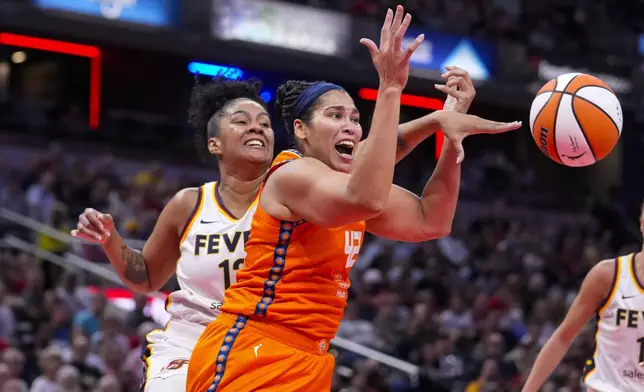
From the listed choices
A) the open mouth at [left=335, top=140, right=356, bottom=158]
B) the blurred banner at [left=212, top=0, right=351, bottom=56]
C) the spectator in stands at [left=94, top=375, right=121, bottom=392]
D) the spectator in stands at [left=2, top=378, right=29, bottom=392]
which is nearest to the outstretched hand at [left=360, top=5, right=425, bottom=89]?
the open mouth at [left=335, top=140, right=356, bottom=158]

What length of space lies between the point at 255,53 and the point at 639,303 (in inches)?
414

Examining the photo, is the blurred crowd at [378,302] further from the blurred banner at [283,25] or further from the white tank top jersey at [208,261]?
the blurred banner at [283,25]

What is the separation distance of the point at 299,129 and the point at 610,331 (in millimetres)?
2414

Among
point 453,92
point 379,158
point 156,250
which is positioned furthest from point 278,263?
point 156,250

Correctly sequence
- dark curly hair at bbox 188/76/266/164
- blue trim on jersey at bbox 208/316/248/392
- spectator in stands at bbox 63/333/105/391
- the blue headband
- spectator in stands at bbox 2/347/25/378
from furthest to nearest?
spectator in stands at bbox 63/333/105/391, spectator in stands at bbox 2/347/25/378, dark curly hair at bbox 188/76/266/164, the blue headband, blue trim on jersey at bbox 208/316/248/392

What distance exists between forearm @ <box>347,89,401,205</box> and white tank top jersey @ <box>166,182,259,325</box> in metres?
1.32

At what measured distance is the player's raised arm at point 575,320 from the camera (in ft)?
16.7

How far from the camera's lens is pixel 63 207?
426 inches

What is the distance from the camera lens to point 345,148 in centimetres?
346

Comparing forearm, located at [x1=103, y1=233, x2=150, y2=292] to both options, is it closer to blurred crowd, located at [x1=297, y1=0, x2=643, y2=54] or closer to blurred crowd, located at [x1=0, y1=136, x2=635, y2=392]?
blurred crowd, located at [x1=0, y1=136, x2=635, y2=392]

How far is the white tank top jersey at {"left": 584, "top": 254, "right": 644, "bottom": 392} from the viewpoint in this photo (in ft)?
16.4

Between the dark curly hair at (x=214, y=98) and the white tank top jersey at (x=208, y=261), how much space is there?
50 centimetres

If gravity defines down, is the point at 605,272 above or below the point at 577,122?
below

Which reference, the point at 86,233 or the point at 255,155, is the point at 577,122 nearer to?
the point at 255,155
